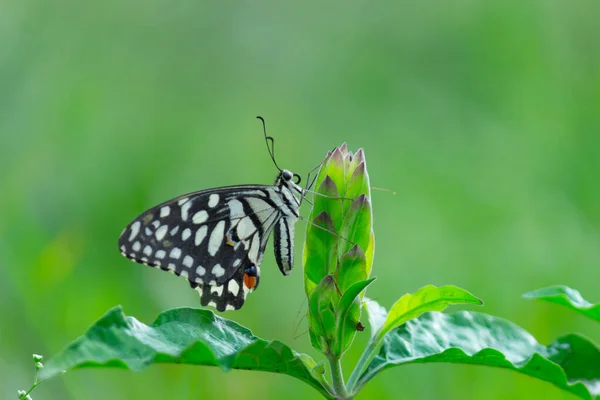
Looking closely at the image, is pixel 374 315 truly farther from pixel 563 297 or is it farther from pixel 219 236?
pixel 219 236

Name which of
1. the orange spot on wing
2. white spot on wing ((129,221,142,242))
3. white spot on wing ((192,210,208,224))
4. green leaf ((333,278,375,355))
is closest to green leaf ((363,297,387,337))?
green leaf ((333,278,375,355))

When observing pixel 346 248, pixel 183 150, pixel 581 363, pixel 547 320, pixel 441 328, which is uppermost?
pixel 183 150

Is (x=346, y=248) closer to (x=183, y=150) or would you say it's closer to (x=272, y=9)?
(x=183, y=150)

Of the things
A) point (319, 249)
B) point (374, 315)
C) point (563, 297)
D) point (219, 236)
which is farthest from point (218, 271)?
Result: point (563, 297)

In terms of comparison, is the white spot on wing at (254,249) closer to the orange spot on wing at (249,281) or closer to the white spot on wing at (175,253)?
the orange spot on wing at (249,281)

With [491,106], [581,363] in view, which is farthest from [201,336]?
[491,106]

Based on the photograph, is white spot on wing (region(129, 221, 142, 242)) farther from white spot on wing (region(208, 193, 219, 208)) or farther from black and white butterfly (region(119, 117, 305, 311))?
white spot on wing (region(208, 193, 219, 208))

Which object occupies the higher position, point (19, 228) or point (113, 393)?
point (19, 228)
